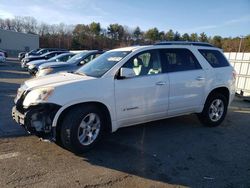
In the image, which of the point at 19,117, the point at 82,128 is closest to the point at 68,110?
the point at 82,128

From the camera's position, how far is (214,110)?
6504mm

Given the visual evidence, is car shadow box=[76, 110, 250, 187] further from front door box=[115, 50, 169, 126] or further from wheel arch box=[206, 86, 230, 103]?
wheel arch box=[206, 86, 230, 103]

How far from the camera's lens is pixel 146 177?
12.7ft

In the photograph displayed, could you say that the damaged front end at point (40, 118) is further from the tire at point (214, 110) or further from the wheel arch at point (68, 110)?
the tire at point (214, 110)

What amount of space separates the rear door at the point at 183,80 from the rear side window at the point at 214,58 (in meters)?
0.40

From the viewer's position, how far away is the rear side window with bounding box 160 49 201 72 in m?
5.54

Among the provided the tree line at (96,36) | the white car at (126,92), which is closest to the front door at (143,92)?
the white car at (126,92)

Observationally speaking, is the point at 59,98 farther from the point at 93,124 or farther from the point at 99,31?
the point at 99,31

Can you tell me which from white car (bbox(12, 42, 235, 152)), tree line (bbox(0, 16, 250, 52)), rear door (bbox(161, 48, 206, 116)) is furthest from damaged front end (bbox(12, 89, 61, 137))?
tree line (bbox(0, 16, 250, 52))

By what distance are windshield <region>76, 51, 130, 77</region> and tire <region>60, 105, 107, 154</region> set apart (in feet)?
2.43

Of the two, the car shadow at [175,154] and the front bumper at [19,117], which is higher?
the front bumper at [19,117]

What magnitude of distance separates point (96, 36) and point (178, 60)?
7591cm

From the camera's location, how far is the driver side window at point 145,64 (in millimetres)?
5109

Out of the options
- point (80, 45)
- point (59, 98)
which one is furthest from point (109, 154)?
point (80, 45)
